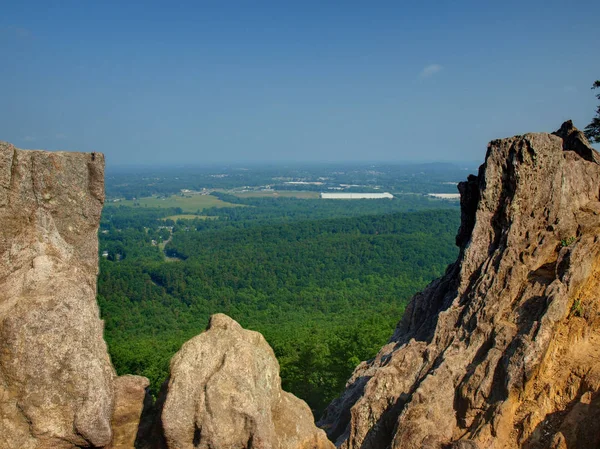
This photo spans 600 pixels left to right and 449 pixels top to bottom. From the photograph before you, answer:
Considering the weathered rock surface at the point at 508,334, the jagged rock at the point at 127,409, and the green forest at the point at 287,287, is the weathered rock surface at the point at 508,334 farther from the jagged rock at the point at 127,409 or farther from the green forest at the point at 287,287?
the green forest at the point at 287,287

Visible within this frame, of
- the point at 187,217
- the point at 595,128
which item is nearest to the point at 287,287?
the point at 595,128

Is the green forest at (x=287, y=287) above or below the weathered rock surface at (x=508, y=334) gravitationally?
below

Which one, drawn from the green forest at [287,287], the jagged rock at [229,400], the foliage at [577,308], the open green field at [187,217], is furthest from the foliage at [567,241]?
the open green field at [187,217]

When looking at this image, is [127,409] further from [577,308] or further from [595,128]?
Result: [595,128]

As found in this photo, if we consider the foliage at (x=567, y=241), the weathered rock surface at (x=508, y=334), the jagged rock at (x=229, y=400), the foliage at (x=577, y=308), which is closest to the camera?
the jagged rock at (x=229, y=400)

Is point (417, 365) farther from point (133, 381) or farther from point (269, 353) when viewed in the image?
point (133, 381)
